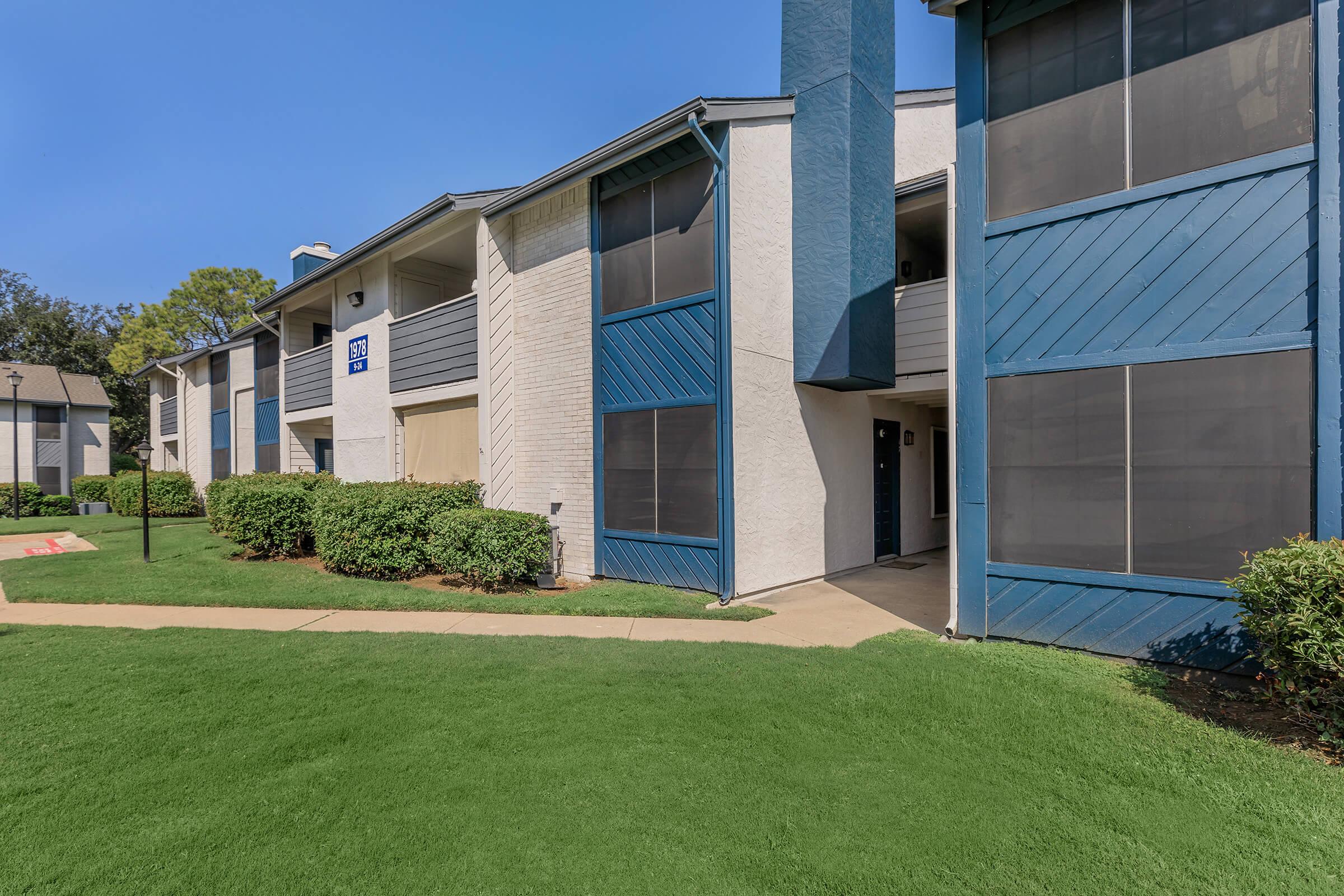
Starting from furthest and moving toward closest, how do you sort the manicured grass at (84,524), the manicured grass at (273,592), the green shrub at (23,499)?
the green shrub at (23,499) → the manicured grass at (84,524) → the manicured grass at (273,592)

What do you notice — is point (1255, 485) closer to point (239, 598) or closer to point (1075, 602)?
point (1075, 602)

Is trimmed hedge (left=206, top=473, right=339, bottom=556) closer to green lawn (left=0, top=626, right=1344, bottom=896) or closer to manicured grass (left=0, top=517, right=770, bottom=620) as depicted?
manicured grass (left=0, top=517, right=770, bottom=620)

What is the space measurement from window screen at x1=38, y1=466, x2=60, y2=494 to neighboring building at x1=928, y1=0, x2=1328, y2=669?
35.9 metres

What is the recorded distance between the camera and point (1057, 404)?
217 inches

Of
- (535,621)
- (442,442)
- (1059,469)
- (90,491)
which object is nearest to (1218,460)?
(1059,469)

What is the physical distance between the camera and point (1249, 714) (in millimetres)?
4102

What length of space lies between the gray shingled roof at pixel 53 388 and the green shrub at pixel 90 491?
15.6 ft

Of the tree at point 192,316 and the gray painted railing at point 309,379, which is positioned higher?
the tree at point 192,316

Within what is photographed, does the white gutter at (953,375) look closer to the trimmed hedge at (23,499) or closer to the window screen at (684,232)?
the window screen at (684,232)

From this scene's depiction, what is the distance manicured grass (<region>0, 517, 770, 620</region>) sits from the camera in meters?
7.47

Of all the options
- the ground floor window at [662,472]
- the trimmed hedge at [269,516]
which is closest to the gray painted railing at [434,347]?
the trimmed hedge at [269,516]

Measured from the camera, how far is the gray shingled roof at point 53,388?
25.5 meters

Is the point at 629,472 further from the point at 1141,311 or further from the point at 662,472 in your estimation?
the point at 1141,311

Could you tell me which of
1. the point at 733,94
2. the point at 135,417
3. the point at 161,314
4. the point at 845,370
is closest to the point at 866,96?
the point at 733,94
